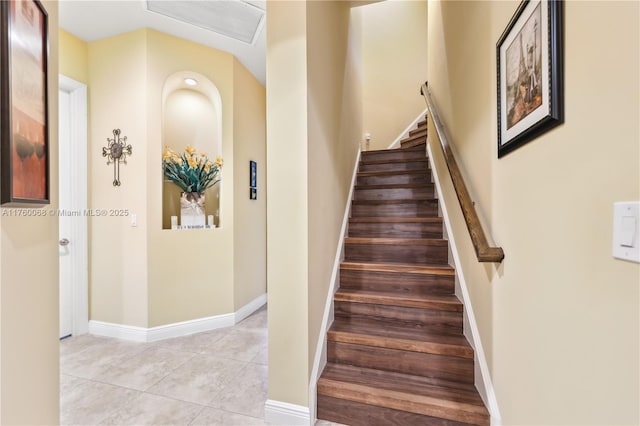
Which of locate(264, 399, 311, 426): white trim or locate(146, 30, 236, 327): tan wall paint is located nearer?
locate(264, 399, 311, 426): white trim

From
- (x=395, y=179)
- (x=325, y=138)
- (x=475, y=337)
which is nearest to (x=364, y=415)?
(x=475, y=337)

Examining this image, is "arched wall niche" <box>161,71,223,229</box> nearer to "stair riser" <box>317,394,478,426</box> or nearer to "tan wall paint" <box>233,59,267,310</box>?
"tan wall paint" <box>233,59,267,310</box>

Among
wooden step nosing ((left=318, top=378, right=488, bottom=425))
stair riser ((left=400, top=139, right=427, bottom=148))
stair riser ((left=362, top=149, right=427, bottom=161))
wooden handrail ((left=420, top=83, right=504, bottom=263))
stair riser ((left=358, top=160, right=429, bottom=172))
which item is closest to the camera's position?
wooden handrail ((left=420, top=83, right=504, bottom=263))

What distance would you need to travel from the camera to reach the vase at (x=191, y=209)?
2811mm

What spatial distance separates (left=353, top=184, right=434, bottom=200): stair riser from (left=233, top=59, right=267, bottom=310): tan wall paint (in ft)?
4.14

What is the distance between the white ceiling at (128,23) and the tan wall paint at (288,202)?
3.18 feet

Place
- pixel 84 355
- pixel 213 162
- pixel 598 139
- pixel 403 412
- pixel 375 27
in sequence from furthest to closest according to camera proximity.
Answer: pixel 375 27
pixel 213 162
pixel 84 355
pixel 403 412
pixel 598 139

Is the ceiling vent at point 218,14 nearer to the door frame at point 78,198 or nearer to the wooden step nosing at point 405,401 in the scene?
the door frame at point 78,198

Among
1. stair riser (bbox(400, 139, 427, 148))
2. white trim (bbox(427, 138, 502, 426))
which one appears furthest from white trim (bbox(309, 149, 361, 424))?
stair riser (bbox(400, 139, 427, 148))

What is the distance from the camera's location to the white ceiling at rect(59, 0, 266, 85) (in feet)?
7.44

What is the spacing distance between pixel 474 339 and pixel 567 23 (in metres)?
1.50

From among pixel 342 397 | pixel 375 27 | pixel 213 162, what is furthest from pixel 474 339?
pixel 375 27

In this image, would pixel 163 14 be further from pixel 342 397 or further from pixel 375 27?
pixel 375 27

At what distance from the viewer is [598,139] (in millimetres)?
689
